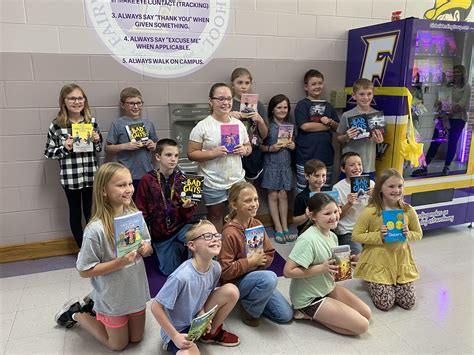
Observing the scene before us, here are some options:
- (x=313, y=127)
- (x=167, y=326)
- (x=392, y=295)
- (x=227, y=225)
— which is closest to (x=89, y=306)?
(x=167, y=326)

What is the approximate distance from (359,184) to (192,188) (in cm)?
124

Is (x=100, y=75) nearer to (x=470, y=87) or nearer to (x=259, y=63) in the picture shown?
(x=259, y=63)

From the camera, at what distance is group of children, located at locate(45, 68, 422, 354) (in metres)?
2.00

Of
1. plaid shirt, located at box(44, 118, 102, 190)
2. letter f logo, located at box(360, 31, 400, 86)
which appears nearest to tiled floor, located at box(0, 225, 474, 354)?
plaid shirt, located at box(44, 118, 102, 190)

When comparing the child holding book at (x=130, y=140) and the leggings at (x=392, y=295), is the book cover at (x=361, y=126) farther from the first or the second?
the child holding book at (x=130, y=140)

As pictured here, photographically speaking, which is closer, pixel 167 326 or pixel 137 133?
pixel 167 326

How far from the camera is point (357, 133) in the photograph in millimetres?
3414

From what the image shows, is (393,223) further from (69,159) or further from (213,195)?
(69,159)

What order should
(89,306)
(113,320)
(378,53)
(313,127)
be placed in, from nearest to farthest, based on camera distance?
(113,320)
(89,306)
(378,53)
(313,127)

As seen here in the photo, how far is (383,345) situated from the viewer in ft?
7.16

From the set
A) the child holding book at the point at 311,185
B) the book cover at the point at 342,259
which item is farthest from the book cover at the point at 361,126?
the book cover at the point at 342,259

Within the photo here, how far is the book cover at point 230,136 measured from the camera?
307cm

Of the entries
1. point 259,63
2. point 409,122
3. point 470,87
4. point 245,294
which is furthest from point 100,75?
point 470,87

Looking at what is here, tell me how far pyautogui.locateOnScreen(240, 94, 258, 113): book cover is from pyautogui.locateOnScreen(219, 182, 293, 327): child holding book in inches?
46.9
